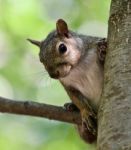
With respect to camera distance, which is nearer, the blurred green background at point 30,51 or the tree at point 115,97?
the tree at point 115,97

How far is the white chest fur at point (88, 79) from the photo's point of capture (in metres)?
2.95

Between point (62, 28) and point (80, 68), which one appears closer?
point (80, 68)

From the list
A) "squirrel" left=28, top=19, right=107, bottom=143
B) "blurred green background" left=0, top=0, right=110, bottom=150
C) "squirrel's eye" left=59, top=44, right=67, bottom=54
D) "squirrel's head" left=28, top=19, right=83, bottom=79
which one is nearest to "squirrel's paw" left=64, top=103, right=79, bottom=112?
"squirrel" left=28, top=19, right=107, bottom=143

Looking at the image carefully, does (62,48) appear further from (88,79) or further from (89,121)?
(89,121)

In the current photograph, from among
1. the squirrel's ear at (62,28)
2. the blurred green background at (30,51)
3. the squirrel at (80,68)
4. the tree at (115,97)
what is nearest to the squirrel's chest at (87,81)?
the squirrel at (80,68)

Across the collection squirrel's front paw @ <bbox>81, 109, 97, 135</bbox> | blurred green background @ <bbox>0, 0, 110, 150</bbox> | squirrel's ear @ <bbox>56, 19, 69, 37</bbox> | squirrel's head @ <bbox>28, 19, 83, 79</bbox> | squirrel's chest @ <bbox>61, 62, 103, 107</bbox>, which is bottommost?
blurred green background @ <bbox>0, 0, 110, 150</bbox>

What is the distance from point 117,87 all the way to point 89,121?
0.47 m

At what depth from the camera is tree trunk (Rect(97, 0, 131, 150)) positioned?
220 cm

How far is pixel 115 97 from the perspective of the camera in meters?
2.34

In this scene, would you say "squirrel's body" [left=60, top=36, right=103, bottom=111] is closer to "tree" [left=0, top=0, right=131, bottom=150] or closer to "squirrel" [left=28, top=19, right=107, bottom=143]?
"squirrel" [left=28, top=19, right=107, bottom=143]

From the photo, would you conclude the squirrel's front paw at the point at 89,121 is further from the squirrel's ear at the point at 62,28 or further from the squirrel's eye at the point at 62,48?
the squirrel's ear at the point at 62,28

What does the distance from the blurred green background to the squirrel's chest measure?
2077mm

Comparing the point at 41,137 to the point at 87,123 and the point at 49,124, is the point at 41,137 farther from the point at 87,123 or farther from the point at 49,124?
the point at 87,123

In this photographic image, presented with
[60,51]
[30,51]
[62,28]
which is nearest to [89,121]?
[60,51]
